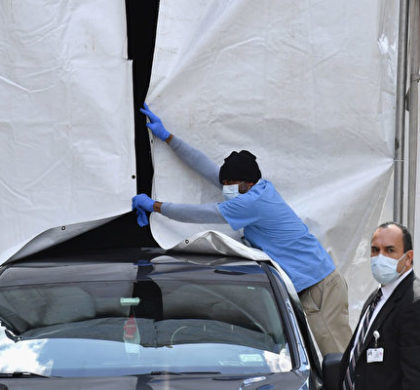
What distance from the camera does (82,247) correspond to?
5.27 m

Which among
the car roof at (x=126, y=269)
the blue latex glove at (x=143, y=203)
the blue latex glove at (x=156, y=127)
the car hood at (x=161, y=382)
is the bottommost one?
Answer: the car hood at (x=161, y=382)

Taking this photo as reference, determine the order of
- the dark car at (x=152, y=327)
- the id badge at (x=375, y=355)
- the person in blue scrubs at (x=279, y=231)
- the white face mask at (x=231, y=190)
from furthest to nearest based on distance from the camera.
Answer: the white face mask at (x=231, y=190)
the person in blue scrubs at (x=279, y=231)
the dark car at (x=152, y=327)
the id badge at (x=375, y=355)

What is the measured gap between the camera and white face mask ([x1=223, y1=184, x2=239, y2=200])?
4.85m

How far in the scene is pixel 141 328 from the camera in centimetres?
344

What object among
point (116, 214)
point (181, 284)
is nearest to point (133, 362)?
point (181, 284)

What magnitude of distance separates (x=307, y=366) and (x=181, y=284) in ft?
2.44

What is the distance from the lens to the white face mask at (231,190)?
4.85 m

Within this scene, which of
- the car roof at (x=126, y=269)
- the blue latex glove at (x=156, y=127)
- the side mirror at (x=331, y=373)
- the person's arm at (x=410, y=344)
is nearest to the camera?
the person's arm at (x=410, y=344)

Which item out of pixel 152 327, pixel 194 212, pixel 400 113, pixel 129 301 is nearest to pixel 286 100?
pixel 400 113

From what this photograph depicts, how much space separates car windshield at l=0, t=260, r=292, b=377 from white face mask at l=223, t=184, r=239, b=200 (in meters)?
1.04

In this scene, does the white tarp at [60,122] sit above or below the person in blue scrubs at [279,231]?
above

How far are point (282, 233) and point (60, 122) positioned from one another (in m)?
1.49

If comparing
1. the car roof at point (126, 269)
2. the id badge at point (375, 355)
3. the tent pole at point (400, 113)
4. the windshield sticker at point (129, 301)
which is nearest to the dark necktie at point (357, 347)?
the id badge at point (375, 355)

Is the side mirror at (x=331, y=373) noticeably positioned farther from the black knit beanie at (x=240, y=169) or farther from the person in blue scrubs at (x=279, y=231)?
the black knit beanie at (x=240, y=169)
